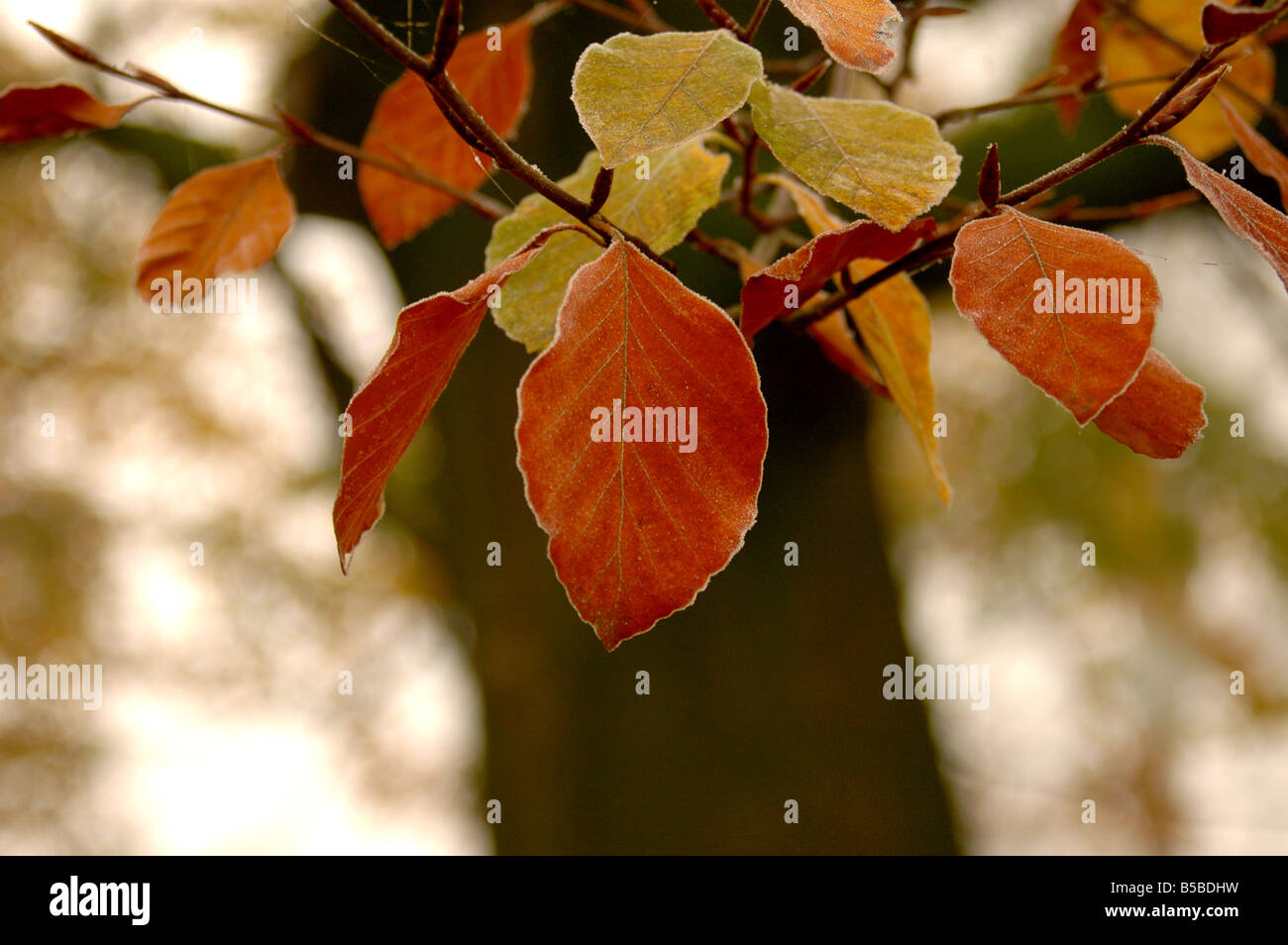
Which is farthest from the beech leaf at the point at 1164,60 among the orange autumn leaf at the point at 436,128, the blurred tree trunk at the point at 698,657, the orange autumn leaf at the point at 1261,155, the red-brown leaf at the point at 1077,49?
the blurred tree trunk at the point at 698,657

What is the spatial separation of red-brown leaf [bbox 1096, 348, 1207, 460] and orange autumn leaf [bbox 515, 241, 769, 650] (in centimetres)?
12

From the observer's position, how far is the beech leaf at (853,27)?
27cm

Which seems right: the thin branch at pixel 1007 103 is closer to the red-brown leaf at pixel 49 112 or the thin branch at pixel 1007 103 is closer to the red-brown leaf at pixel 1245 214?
the red-brown leaf at pixel 1245 214

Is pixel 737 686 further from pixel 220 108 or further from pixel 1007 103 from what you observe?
pixel 220 108

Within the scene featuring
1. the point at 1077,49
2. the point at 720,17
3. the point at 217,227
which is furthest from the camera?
the point at 1077,49

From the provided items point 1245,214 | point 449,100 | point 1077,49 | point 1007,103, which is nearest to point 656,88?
point 449,100

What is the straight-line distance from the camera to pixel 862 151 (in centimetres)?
31

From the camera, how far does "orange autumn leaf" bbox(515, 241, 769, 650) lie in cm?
27

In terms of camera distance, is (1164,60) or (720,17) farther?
(1164,60)

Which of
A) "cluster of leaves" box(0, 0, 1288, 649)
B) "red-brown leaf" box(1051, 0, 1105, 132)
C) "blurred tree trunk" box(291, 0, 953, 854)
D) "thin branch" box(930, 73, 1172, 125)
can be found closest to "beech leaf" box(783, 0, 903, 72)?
"cluster of leaves" box(0, 0, 1288, 649)

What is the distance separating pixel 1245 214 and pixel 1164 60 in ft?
1.98

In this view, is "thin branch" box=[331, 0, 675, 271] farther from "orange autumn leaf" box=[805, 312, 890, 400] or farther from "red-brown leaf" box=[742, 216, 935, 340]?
"orange autumn leaf" box=[805, 312, 890, 400]

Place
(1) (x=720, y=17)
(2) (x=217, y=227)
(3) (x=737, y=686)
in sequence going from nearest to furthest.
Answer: (1) (x=720, y=17) < (2) (x=217, y=227) < (3) (x=737, y=686)
